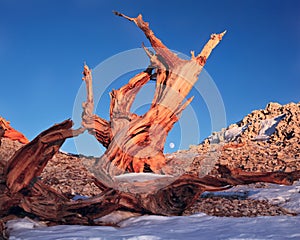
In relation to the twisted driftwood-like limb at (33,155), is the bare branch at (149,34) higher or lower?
higher

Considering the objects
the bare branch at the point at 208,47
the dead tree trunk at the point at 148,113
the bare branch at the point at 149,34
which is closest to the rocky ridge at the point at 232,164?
the dead tree trunk at the point at 148,113

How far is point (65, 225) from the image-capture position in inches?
156

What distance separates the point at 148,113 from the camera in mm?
9258

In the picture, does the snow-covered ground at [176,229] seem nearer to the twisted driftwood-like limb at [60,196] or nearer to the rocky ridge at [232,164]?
the twisted driftwood-like limb at [60,196]

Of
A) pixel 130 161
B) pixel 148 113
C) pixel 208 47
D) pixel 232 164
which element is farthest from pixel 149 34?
pixel 232 164

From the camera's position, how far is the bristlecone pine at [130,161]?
4.01 m

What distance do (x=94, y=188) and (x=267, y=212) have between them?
3383 mm

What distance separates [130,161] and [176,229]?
547cm

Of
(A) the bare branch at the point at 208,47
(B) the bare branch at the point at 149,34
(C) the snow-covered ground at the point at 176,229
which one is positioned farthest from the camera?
(A) the bare branch at the point at 208,47

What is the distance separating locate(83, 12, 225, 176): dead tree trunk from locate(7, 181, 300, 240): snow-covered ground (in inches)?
180

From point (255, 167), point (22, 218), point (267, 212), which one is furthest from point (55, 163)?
point (267, 212)

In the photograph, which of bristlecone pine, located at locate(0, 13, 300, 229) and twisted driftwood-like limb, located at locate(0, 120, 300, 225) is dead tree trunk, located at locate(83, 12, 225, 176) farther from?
twisted driftwood-like limb, located at locate(0, 120, 300, 225)

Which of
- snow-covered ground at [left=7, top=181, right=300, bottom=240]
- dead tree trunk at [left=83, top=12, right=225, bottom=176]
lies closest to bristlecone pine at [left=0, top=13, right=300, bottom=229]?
dead tree trunk at [left=83, top=12, right=225, bottom=176]

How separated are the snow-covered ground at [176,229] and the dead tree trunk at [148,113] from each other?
4562 mm
